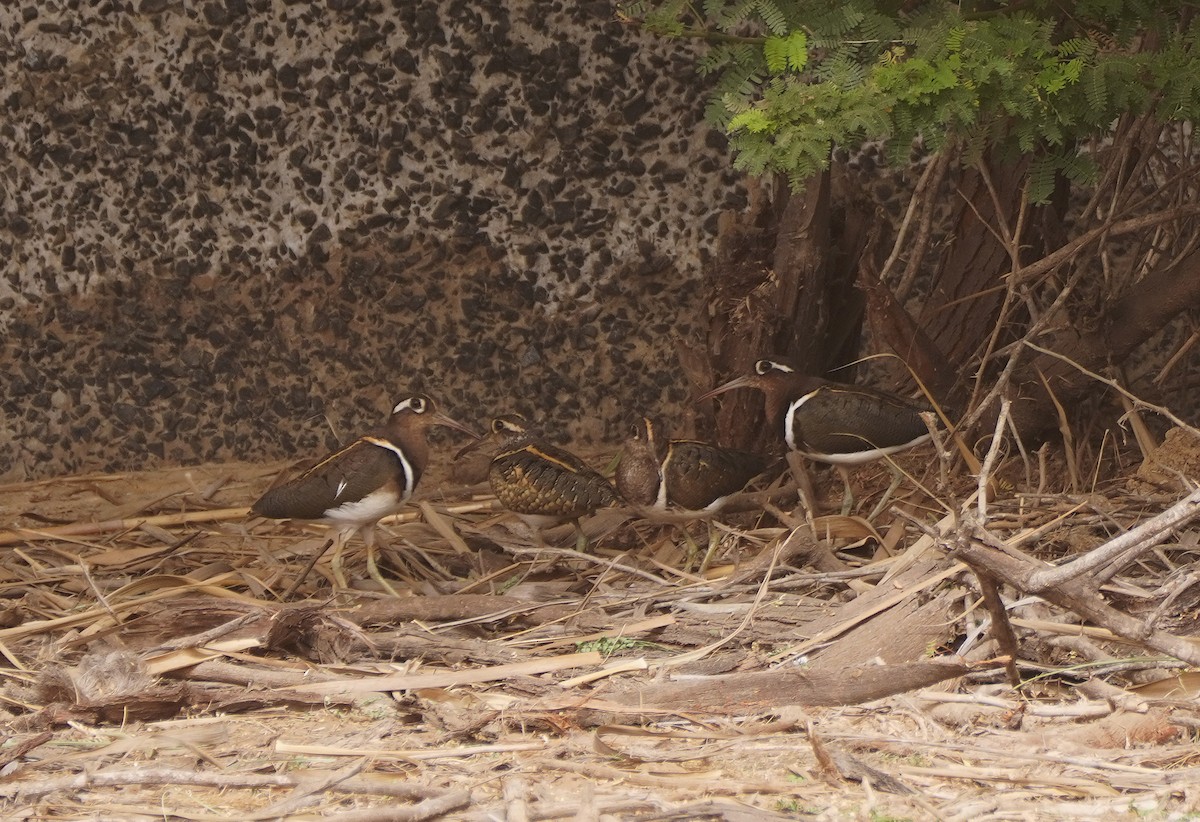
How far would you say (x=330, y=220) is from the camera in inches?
246

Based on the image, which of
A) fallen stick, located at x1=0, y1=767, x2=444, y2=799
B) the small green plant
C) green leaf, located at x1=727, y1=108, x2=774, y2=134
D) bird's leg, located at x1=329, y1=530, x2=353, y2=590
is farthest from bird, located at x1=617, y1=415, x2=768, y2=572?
fallen stick, located at x1=0, y1=767, x2=444, y2=799

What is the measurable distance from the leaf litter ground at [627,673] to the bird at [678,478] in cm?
15

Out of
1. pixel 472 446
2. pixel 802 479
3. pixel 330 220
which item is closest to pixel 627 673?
pixel 802 479

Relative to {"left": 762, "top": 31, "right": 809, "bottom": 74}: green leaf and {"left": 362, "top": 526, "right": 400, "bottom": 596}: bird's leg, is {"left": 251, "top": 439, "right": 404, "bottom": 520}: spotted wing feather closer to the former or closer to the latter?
{"left": 362, "top": 526, "right": 400, "bottom": 596}: bird's leg

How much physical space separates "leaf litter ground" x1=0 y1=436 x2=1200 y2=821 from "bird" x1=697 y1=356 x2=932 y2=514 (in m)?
0.24

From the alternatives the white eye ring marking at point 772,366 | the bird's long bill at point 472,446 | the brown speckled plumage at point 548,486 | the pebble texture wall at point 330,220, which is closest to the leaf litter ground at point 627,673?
the brown speckled plumage at point 548,486

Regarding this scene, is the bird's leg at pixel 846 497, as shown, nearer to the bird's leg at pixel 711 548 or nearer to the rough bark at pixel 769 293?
the rough bark at pixel 769 293

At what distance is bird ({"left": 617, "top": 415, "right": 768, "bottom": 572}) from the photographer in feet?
16.4

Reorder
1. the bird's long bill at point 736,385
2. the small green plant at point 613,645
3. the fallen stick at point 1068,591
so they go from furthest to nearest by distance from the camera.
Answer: the bird's long bill at point 736,385, the small green plant at point 613,645, the fallen stick at point 1068,591

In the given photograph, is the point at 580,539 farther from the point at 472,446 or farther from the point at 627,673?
the point at 627,673

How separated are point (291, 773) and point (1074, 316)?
3.55 metres

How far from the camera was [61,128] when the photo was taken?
6137 mm

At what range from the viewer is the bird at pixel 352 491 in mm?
4984

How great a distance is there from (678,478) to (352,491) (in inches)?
46.2
